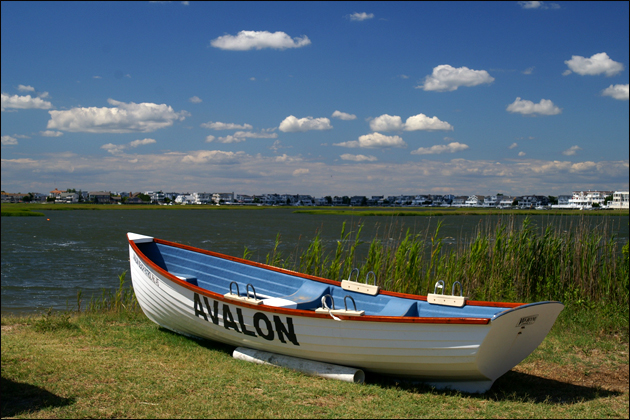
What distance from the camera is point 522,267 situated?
968 cm

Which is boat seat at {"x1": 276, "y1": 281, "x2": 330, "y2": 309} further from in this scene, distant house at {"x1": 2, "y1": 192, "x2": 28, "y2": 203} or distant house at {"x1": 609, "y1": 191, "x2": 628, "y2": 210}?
distant house at {"x1": 2, "y1": 192, "x2": 28, "y2": 203}

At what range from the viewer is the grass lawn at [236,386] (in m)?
4.86

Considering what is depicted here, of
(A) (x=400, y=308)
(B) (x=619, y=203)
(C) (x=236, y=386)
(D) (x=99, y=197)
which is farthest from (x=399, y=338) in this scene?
(D) (x=99, y=197)

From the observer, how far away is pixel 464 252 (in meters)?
10.3

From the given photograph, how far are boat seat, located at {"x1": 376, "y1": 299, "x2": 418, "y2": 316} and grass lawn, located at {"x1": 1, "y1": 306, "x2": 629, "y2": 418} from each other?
81cm

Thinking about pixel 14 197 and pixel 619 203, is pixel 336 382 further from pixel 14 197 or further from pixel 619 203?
pixel 14 197

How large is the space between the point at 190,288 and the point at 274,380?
203cm

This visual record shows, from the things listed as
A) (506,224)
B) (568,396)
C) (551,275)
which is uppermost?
(506,224)

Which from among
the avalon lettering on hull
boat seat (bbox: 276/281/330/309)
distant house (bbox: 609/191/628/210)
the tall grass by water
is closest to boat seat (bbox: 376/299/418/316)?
boat seat (bbox: 276/281/330/309)

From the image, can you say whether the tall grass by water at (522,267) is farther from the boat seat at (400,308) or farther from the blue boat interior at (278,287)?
the boat seat at (400,308)

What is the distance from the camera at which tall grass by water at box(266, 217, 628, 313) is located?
9.12m

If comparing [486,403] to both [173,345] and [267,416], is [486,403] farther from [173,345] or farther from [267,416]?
[173,345]

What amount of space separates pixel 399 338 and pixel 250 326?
2.10 m

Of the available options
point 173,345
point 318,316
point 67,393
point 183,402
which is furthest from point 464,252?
point 67,393
